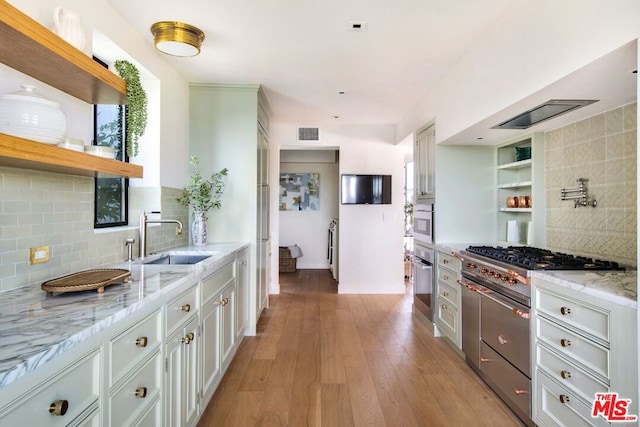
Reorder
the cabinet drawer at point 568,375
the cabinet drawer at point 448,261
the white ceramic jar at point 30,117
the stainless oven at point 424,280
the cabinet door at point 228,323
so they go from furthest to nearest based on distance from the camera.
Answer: the stainless oven at point 424,280 → the cabinet drawer at point 448,261 → the cabinet door at point 228,323 → the cabinet drawer at point 568,375 → the white ceramic jar at point 30,117

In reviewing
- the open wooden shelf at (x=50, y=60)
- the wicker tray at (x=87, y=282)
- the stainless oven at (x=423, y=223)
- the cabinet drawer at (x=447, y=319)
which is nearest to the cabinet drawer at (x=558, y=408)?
the cabinet drawer at (x=447, y=319)

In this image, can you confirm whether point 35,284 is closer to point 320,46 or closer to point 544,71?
point 320,46

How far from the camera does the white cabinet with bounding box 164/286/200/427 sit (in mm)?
1562

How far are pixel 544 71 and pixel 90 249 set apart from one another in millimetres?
2687

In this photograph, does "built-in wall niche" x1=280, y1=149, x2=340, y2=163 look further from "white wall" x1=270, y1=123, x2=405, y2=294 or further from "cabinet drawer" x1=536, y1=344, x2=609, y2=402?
"cabinet drawer" x1=536, y1=344, x2=609, y2=402

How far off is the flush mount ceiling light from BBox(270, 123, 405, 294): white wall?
290cm

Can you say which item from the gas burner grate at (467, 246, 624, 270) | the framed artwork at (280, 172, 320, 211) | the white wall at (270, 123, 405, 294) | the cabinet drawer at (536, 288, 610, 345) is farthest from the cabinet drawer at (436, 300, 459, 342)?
the framed artwork at (280, 172, 320, 211)

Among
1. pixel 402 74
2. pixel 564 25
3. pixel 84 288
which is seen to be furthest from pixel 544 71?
pixel 84 288

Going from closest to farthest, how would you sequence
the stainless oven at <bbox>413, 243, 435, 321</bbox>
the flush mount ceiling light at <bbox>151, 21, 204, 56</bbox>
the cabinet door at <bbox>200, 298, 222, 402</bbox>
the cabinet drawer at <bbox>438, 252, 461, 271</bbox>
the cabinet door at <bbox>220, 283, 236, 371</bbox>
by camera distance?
the cabinet door at <bbox>200, 298, 222, 402</bbox>
the flush mount ceiling light at <bbox>151, 21, 204, 56</bbox>
the cabinet door at <bbox>220, 283, 236, 371</bbox>
the cabinet drawer at <bbox>438, 252, 461, 271</bbox>
the stainless oven at <bbox>413, 243, 435, 321</bbox>

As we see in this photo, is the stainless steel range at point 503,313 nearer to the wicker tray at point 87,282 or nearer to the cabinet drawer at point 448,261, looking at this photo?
the cabinet drawer at point 448,261

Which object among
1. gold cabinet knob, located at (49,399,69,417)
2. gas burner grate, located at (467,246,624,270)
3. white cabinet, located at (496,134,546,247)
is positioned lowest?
gold cabinet knob, located at (49,399,69,417)

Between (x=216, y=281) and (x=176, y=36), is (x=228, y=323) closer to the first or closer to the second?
(x=216, y=281)

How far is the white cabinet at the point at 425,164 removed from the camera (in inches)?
142

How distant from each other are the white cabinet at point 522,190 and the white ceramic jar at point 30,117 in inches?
128
